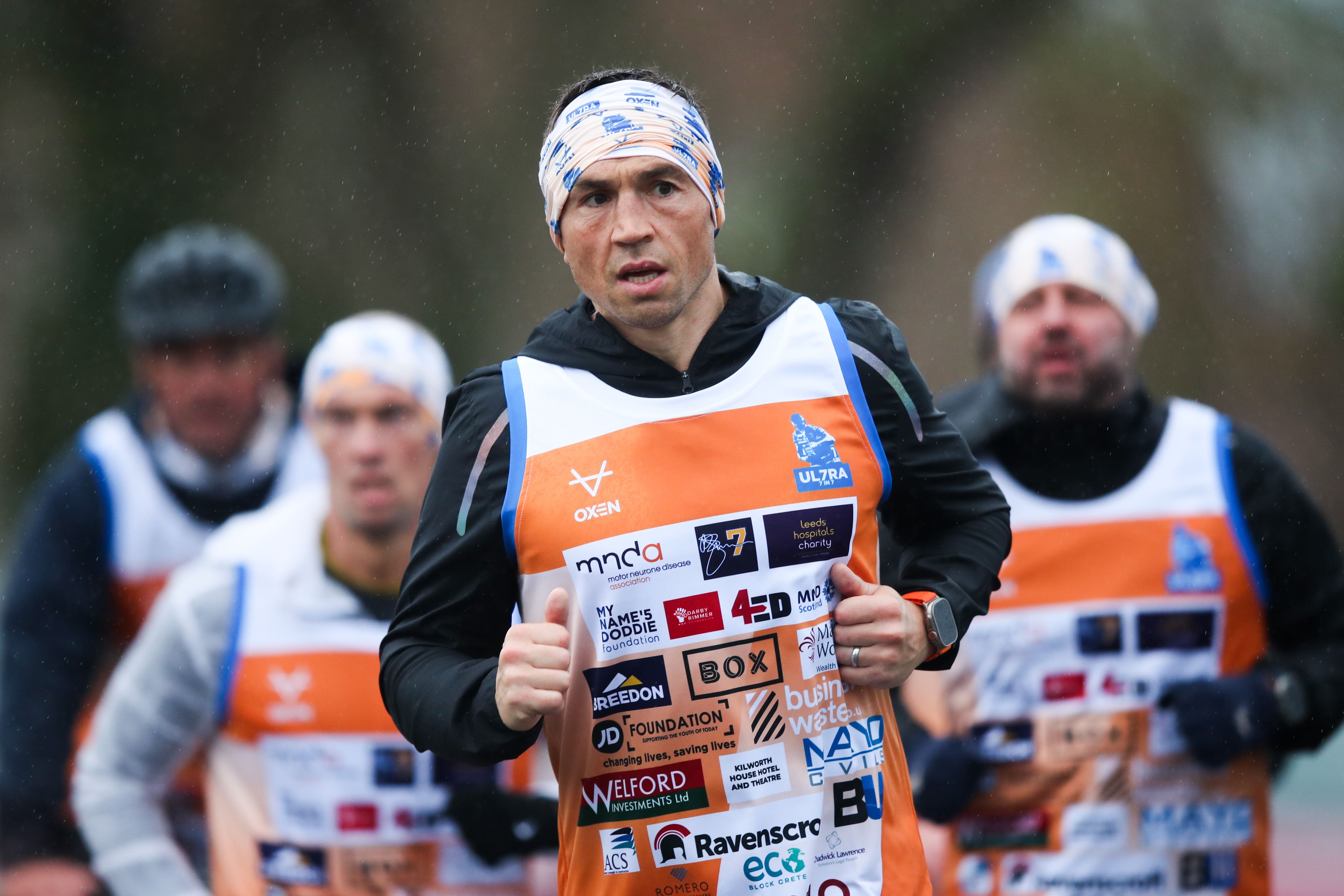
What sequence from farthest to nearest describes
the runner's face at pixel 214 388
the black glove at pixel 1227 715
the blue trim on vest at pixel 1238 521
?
the runner's face at pixel 214 388
the blue trim on vest at pixel 1238 521
the black glove at pixel 1227 715

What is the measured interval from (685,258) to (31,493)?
1322 centimetres

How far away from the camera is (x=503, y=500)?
246 cm

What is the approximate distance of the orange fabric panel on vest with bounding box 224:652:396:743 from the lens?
15.6 feet

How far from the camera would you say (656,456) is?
8.13 feet

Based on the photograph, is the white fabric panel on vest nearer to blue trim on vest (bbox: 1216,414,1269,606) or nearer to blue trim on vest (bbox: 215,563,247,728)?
blue trim on vest (bbox: 1216,414,1269,606)

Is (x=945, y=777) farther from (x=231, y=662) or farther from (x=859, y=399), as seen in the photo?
(x=859, y=399)

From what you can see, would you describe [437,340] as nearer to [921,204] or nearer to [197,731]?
[921,204]

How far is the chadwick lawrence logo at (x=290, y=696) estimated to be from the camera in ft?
15.7

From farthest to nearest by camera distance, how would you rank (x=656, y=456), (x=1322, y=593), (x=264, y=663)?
(x=264, y=663) → (x=1322, y=593) → (x=656, y=456)

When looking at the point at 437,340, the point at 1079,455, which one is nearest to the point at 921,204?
the point at 437,340

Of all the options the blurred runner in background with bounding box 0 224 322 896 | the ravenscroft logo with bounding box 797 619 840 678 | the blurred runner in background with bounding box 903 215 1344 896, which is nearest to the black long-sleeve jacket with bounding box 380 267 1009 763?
the ravenscroft logo with bounding box 797 619 840 678

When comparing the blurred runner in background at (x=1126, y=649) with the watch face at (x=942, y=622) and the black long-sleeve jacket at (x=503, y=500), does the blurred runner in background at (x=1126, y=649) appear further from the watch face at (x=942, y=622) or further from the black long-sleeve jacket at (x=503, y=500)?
the watch face at (x=942, y=622)

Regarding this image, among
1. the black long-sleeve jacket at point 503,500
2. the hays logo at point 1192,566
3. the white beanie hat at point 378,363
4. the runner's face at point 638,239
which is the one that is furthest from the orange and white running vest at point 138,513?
the runner's face at point 638,239

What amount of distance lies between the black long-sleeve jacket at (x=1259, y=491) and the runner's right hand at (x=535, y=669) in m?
2.71
